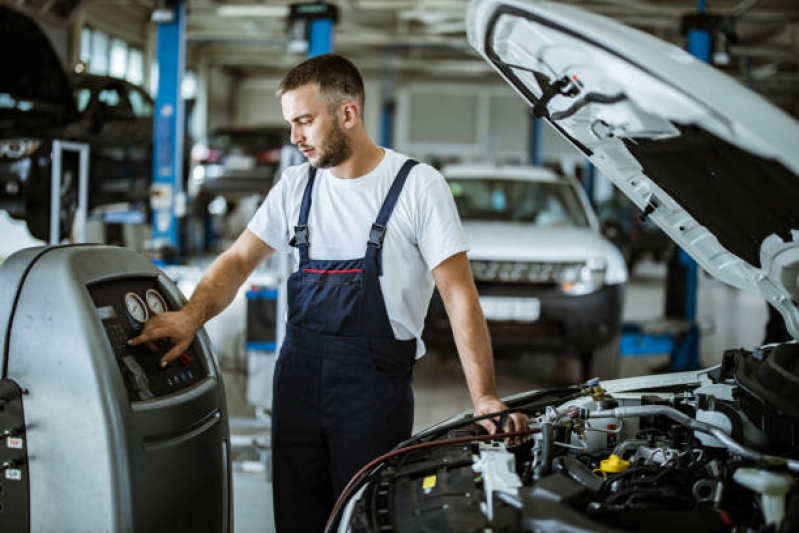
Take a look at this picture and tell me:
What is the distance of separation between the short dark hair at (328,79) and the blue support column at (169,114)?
492 cm

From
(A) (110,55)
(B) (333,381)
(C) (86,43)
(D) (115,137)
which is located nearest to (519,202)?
(D) (115,137)

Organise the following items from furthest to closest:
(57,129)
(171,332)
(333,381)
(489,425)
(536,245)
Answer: (57,129)
(536,245)
(333,381)
(171,332)
(489,425)

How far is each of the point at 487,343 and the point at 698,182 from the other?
0.63m

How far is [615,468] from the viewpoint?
1.60m

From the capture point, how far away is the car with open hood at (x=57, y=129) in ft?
17.7

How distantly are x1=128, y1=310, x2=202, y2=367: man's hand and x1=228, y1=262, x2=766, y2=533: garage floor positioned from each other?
1.47 metres

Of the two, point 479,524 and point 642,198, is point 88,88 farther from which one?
point 479,524

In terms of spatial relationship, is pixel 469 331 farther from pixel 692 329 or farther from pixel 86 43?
pixel 86 43

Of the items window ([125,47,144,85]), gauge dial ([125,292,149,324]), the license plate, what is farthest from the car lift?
window ([125,47,144,85])

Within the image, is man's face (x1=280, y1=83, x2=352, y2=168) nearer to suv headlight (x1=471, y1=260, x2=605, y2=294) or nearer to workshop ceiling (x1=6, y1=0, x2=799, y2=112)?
suv headlight (x1=471, y1=260, x2=605, y2=294)

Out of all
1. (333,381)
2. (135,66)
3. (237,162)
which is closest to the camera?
(333,381)

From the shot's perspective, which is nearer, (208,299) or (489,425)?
(489,425)

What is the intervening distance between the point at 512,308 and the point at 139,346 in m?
3.35

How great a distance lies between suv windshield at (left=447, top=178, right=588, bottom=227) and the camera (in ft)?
19.1
